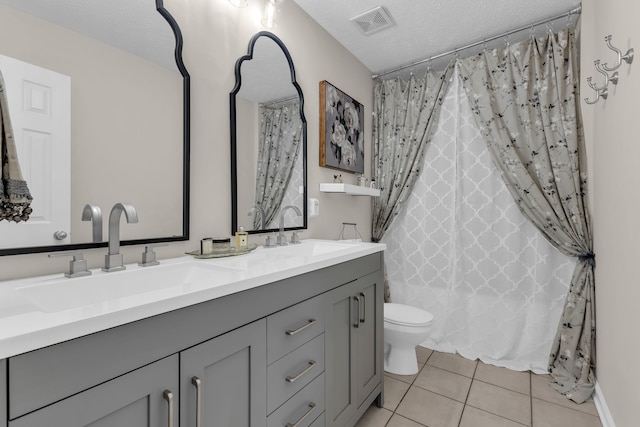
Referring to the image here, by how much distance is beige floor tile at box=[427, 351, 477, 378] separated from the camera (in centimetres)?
227

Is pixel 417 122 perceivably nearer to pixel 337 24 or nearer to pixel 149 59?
pixel 337 24

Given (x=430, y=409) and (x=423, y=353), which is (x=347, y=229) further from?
(x=430, y=409)

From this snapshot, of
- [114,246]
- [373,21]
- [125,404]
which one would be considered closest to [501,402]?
[125,404]

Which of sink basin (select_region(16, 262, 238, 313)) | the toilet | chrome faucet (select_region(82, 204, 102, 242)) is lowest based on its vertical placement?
the toilet

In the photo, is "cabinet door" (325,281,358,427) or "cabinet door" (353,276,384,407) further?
"cabinet door" (353,276,384,407)

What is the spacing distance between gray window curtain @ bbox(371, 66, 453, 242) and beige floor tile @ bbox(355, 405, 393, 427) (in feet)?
4.77

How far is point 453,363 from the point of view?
7.79 feet

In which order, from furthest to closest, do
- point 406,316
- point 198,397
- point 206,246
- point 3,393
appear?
point 406,316, point 206,246, point 198,397, point 3,393

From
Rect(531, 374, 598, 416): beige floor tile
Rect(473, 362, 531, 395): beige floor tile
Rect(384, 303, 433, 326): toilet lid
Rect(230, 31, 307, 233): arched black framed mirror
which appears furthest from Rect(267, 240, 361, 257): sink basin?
Rect(531, 374, 598, 416): beige floor tile

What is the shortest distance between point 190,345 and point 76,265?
0.50 metres

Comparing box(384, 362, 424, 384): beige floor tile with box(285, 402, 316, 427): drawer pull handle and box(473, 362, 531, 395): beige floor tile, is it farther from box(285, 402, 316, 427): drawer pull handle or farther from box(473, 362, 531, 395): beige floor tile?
box(285, 402, 316, 427): drawer pull handle

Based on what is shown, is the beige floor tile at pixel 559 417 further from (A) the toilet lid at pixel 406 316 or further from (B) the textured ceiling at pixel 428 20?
(B) the textured ceiling at pixel 428 20

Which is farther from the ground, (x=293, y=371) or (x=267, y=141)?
(x=267, y=141)

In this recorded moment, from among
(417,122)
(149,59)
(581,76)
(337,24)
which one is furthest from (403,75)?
(149,59)
